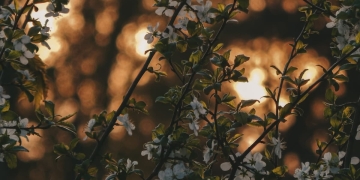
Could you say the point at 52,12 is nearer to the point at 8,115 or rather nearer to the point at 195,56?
the point at 8,115

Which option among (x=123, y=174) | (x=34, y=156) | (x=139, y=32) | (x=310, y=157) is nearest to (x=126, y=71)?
(x=139, y=32)

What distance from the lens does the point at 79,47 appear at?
32.1 ft

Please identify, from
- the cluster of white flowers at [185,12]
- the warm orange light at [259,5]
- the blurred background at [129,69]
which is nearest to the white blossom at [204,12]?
the cluster of white flowers at [185,12]

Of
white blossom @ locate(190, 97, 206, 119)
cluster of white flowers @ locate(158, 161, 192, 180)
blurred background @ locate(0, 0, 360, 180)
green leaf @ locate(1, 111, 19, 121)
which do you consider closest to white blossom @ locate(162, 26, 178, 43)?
white blossom @ locate(190, 97, 206, 119)

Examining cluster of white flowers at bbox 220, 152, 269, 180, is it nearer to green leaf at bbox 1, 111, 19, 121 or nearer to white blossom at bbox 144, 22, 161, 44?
white blossom at bbox 144, 22, 161, 44

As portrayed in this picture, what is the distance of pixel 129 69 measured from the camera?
9.42 m

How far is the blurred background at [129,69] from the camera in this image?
27.0 ft

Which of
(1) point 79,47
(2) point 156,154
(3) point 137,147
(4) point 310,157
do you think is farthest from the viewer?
(1) point 79,47

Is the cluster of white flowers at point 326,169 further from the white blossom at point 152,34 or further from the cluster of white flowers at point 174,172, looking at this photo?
the white blossom at point 152,34

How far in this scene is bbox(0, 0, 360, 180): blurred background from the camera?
8227mm

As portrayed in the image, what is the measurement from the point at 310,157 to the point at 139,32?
258 cm

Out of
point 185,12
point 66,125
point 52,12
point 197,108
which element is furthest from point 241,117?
point 52,12

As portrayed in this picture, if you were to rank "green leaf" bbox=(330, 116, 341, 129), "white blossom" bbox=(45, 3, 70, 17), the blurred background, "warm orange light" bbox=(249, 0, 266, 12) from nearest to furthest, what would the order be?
"white blossom" bbox=(45, 3, 70, 17) < "green leaf" bbox=(330, 116, 341, 129) < the blurred background < "warm orange light" bbox=(249, 0, 266, 12)

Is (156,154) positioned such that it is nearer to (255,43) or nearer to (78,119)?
(255,43)
